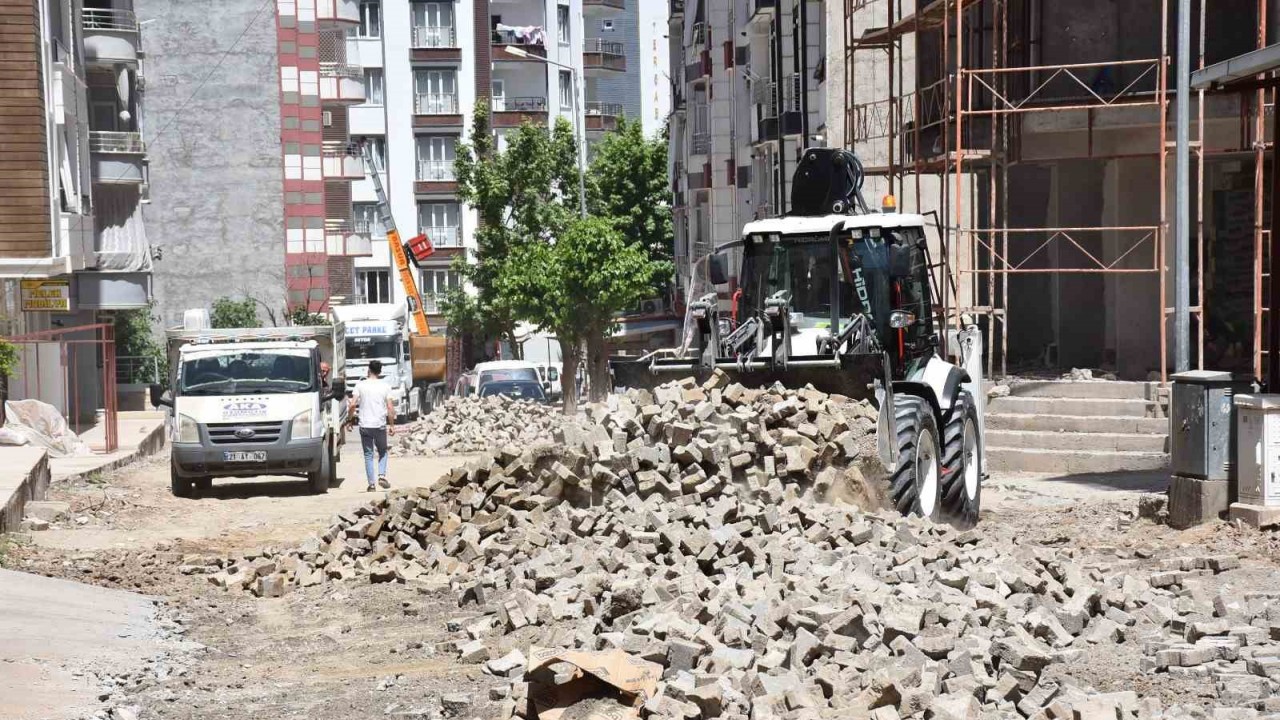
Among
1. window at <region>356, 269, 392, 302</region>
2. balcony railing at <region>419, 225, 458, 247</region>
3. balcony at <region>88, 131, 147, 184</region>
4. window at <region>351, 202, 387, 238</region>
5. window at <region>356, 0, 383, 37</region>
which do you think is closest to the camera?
balcony at <region>88, 131, 147, 184</region>

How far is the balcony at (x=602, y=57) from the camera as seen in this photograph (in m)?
79.2

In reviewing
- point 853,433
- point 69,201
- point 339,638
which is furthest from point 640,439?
point 69,201

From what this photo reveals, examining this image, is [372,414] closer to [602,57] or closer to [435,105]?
[435,105]

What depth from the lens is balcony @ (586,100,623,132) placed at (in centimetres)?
7931

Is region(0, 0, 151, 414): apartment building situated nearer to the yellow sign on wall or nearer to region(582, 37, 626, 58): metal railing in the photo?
the yellow sign on wall

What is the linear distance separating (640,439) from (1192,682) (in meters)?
6.93

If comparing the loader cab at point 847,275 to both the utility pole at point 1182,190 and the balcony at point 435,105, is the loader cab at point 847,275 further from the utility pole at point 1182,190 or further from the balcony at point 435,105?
the balcony at point 435,105

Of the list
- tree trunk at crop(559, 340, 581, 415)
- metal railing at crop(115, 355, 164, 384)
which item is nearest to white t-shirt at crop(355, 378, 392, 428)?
tree trunk at crop(559, 340, 581, 415)

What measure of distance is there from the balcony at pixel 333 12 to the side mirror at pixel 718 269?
48234mm

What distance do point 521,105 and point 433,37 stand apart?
489cm

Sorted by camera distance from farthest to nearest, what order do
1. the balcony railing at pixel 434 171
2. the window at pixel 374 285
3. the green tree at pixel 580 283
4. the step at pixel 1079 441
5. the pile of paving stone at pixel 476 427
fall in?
the balcony railing at pixel 434 171, the window at pixel 374 285, the green tree at pixel 580 283, the pile of paving stone at pixel 476 427, the step at pixel 1079 441

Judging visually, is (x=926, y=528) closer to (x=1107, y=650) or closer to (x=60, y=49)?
(x=1107, y=650)

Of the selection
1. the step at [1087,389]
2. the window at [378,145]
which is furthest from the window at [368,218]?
the step at [1087,389]

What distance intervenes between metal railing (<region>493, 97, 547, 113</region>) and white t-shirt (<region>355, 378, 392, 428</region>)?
54.4m
